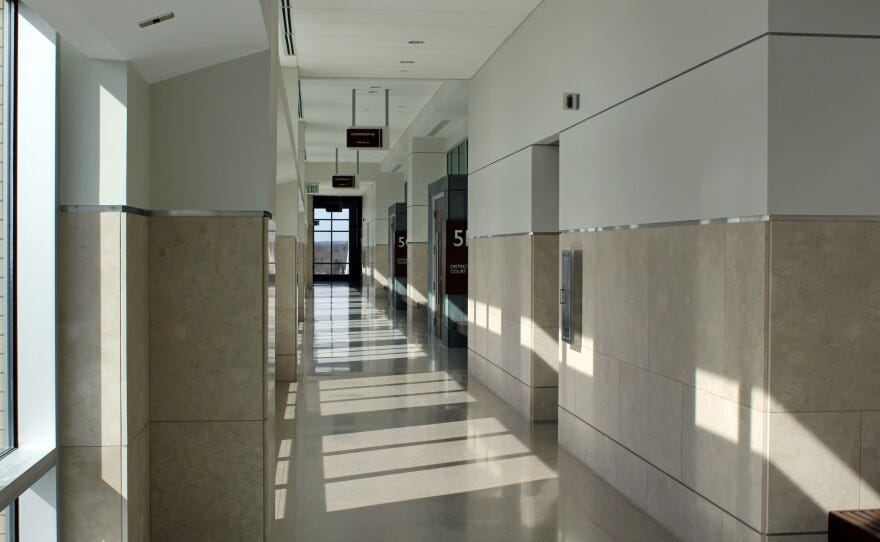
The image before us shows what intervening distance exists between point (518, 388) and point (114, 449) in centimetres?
630

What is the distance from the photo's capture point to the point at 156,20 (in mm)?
4309

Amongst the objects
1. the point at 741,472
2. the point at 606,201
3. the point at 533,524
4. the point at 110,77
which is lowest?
the point at 533,524

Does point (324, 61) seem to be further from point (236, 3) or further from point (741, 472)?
point (741, 472)

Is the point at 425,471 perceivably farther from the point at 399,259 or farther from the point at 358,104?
the point at 399,259

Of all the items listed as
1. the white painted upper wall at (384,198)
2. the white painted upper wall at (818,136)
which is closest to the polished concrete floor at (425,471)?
the white painted upper wall at (818,136)

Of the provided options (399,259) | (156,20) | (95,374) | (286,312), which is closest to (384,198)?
(399,259)

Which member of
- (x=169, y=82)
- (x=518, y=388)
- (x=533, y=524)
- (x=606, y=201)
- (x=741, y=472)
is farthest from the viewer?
(x=518, y=388)

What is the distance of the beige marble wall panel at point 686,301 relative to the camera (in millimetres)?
5184

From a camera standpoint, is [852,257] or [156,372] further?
[156,372]

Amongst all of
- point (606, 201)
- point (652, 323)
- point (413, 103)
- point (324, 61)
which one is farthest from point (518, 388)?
point (413, 103)

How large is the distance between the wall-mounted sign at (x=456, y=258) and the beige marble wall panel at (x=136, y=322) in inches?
467

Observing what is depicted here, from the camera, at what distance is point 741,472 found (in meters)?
4.89

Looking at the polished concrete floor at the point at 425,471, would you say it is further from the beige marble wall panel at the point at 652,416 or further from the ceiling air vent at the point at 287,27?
the ceiling air vent at the point at 287,27

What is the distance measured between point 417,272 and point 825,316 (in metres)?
20.2
